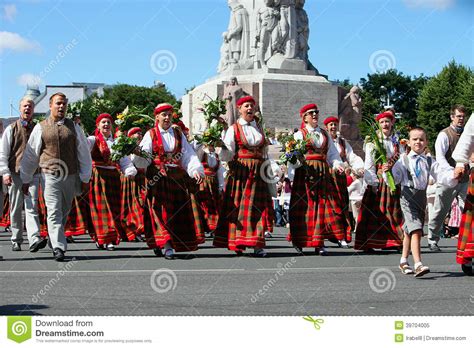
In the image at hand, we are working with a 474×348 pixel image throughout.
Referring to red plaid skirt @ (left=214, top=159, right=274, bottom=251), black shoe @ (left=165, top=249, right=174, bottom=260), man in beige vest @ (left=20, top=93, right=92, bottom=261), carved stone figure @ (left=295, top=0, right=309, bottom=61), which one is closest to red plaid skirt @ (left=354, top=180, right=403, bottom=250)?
red plaid skirt @ (left=214, top=159, right=274, bottom=251)

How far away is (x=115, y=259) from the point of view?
11977 mm

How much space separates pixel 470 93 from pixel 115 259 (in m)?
46.4

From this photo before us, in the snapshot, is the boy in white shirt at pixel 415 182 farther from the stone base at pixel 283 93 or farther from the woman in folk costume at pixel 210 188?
the stone base at pixel 283 93

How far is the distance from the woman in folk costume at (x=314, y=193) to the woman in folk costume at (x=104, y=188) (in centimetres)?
281

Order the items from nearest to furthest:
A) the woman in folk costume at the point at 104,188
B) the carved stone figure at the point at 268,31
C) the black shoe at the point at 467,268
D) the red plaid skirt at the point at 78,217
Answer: the black shoe at the point at 467,268 < the woman in folk costume at the point at 104,188 < the red plaid skirt at the point at 78,217 < the carved stone figure at the point at 268,31

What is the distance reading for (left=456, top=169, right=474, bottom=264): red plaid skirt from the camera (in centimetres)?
941

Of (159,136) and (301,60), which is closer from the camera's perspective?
(159,136)

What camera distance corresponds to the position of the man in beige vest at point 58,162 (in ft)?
37.6

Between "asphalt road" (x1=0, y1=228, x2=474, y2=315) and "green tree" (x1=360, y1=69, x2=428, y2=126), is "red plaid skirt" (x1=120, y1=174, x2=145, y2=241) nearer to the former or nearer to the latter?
"asphalt road" (x1=0, y1=228, x2=474, y2=315)

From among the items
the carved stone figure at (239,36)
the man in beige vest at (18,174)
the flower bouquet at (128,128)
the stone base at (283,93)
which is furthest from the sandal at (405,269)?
the carved stone figure at (239,36)

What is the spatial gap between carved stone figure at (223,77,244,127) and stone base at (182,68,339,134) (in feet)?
2.68
